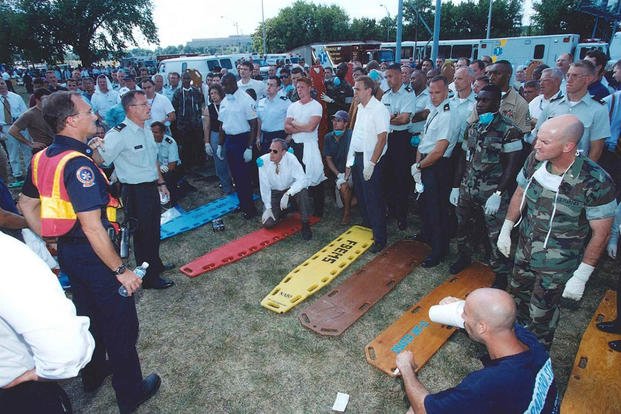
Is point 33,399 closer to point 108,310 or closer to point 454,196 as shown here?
point 108,310

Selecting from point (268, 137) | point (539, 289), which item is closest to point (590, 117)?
point (539, 289)

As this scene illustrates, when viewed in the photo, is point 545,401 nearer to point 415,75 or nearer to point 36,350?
point 36,350

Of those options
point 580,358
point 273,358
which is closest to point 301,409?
point 273,358

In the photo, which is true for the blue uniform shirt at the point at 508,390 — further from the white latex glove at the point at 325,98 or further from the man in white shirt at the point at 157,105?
the man in white shirt at the point at 157,105

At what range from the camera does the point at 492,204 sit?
3.78 m

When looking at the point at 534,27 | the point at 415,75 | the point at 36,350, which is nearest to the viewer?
the point at 36,350

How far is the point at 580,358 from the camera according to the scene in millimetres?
3094

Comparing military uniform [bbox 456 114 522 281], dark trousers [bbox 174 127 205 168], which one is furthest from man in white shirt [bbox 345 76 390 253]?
dark trousers [bbox 174 127 205 168]

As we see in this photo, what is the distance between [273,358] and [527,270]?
7.76 feet

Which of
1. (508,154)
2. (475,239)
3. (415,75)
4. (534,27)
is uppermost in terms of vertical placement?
(534,27)

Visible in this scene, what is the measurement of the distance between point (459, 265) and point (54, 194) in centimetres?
422

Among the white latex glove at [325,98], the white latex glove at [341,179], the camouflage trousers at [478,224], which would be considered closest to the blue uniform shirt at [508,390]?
the camouflage trousers at [478,224]

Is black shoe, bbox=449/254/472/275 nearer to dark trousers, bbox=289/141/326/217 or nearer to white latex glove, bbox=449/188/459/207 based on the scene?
white latex glove, bbox=449/188/459/207

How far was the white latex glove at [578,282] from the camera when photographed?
2.67 metres
